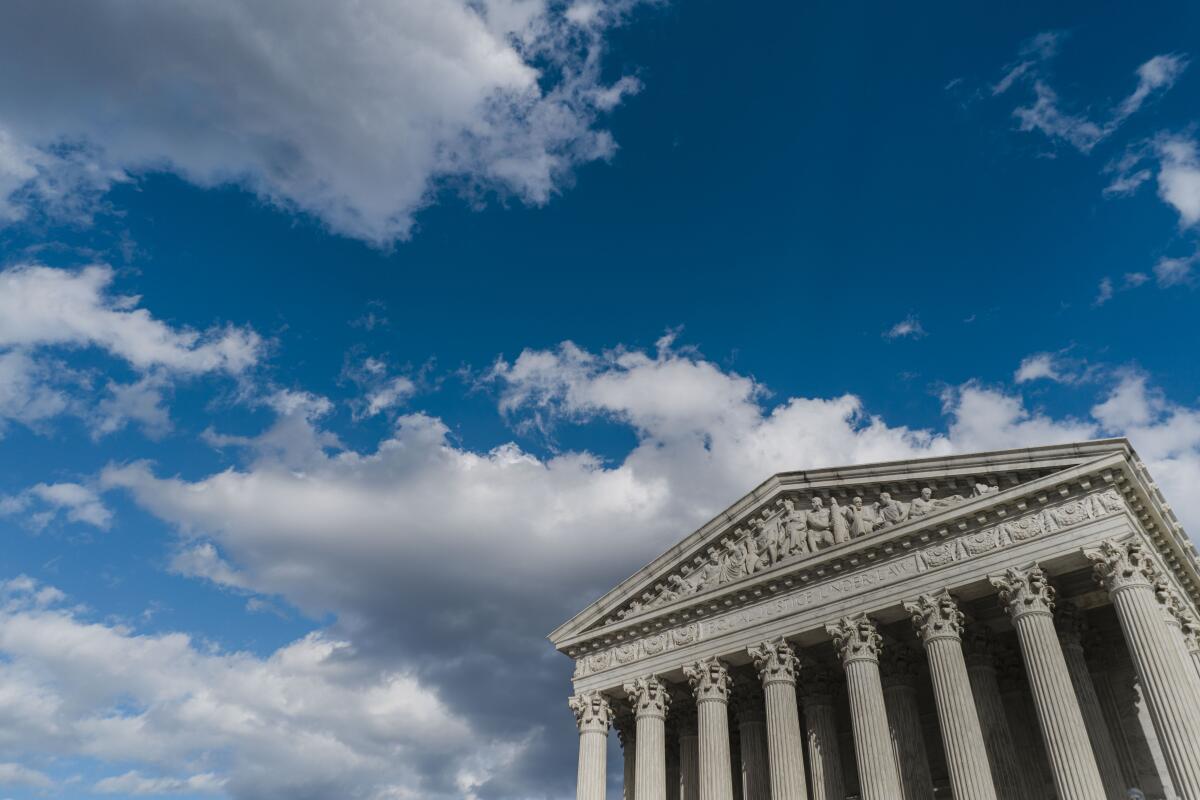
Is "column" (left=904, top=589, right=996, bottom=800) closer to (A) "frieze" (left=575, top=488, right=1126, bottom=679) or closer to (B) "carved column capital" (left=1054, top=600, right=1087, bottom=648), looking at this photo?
(A) "frieze" (left=575, top=488, right=1126, bottom=679)

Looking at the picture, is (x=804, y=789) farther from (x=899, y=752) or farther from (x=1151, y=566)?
(x=1151, y=566)

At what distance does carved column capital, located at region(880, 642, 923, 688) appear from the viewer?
29328 millimetres

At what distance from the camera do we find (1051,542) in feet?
81.0

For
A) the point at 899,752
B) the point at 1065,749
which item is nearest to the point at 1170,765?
the point at 1065,749

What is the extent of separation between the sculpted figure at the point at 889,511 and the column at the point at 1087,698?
5.39m

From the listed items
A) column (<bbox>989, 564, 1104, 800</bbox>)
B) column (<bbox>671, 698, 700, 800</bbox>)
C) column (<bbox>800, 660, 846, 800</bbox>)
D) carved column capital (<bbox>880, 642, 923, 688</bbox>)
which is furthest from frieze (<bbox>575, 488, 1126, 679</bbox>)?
column (<bbox>671, 698, 700, 800</bbox>)

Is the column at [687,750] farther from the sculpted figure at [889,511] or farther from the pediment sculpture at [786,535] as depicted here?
the sculpted figure at [889,511]

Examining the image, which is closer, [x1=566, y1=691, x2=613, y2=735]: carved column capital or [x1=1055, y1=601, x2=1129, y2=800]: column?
[x1=1055, y1=601, x2=1129, y2=800]: column

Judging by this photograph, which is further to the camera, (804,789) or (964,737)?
(804,789)

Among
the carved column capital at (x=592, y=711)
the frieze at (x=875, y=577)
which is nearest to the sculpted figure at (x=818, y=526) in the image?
the frieze at (x=875, y=577)

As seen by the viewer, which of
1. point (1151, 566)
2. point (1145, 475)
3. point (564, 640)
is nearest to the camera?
point (1151, 566)

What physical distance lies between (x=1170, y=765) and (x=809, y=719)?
12.4 m

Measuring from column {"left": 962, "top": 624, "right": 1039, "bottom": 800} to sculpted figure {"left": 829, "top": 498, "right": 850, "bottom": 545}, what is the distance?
16.0 feet

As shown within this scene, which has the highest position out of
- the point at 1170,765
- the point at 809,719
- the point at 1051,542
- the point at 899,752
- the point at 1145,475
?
the point at 1145,475
